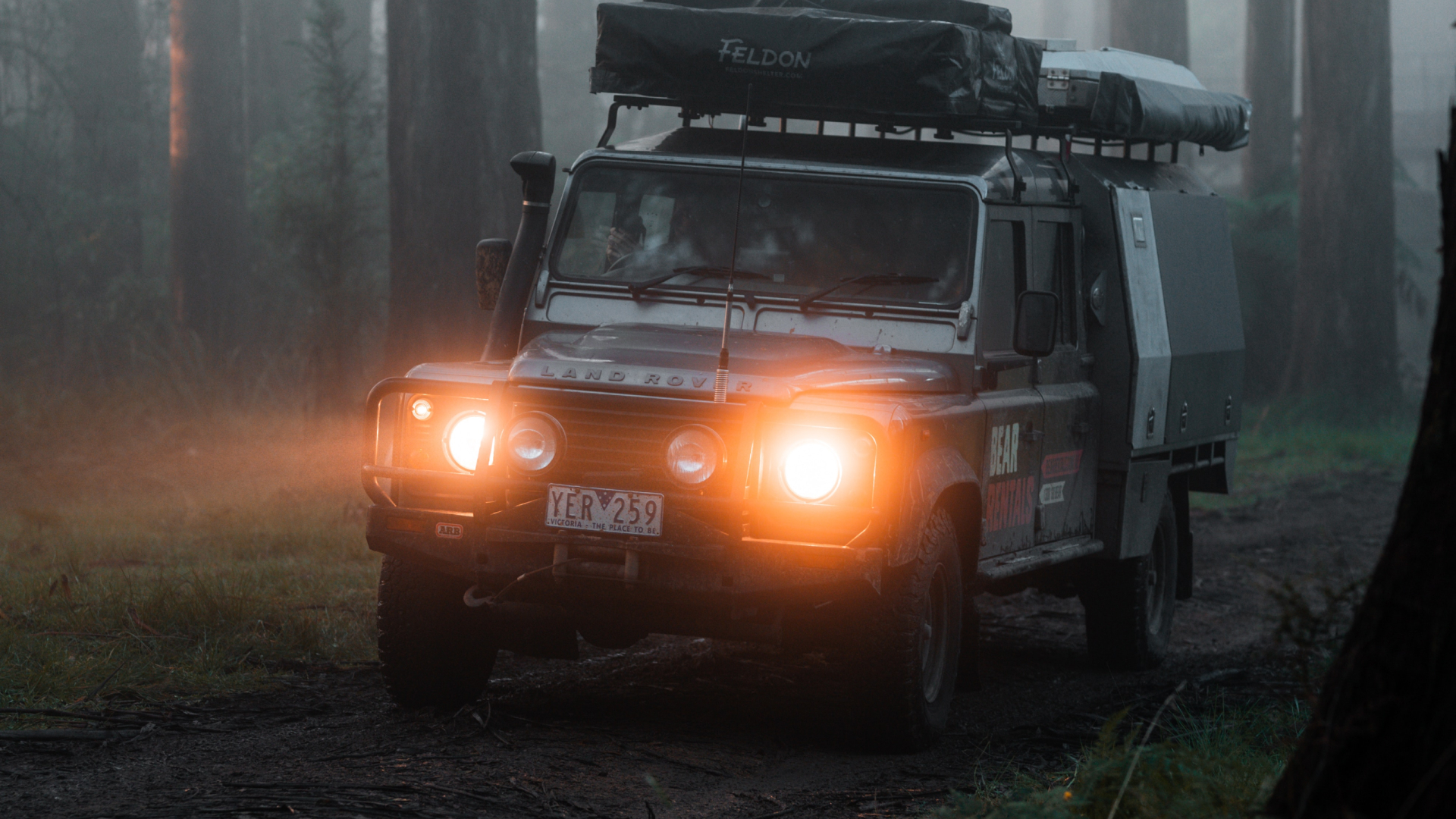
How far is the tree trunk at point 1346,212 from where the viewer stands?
20.7 metres

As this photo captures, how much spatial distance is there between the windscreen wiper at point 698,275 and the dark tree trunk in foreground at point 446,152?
592 cm

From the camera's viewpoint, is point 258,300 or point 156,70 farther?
point 156,70

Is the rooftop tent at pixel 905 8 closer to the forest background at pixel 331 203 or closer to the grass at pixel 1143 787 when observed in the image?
the grass at pixel 1143 787

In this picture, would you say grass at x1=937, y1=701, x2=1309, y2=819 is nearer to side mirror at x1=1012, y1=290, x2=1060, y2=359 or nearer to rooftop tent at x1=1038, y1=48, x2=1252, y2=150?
side mirror at x1=1012, y1=290, x2=1060, y2=359

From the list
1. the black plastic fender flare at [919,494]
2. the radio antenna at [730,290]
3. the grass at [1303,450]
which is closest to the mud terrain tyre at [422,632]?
the radio antenna at [730,290]

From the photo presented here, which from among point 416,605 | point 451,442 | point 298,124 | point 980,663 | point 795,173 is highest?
point 298,124

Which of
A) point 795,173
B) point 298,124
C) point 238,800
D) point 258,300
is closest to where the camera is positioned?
point 238,800

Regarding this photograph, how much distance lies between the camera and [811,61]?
689cm

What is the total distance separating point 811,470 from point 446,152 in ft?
24.8

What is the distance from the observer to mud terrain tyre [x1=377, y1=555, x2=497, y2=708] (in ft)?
20.1

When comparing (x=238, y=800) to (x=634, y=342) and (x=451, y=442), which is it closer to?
(x=451, y=442)

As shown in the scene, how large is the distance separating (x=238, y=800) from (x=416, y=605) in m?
1.34

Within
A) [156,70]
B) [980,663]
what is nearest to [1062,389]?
[980,663]

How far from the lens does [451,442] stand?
19.4 ft
